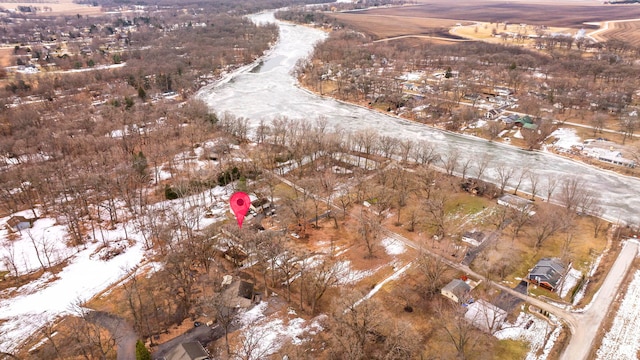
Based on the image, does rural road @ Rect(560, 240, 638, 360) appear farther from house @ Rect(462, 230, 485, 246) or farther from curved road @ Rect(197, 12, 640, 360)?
house @ Rect(462, 230, 485, 246)

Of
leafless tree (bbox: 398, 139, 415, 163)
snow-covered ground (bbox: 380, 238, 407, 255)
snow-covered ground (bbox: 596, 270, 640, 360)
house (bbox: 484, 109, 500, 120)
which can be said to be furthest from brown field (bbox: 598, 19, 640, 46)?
snow-covered ground (bbox: 380, 238, 407, 255)

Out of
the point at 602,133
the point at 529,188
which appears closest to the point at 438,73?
the point at 602,133

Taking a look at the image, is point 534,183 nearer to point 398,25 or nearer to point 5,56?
point 5,56

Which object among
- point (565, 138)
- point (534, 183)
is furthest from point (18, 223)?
point (565, 138)

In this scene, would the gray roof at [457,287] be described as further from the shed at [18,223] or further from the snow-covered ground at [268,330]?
the shed at [18,223]

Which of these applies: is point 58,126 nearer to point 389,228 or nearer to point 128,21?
point 389,228

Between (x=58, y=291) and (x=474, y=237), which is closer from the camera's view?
(x=58, y=291)

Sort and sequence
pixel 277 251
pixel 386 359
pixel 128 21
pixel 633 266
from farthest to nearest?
pixel 128 21, pixel 633 266, pixel 277 251, pixel 386 359
